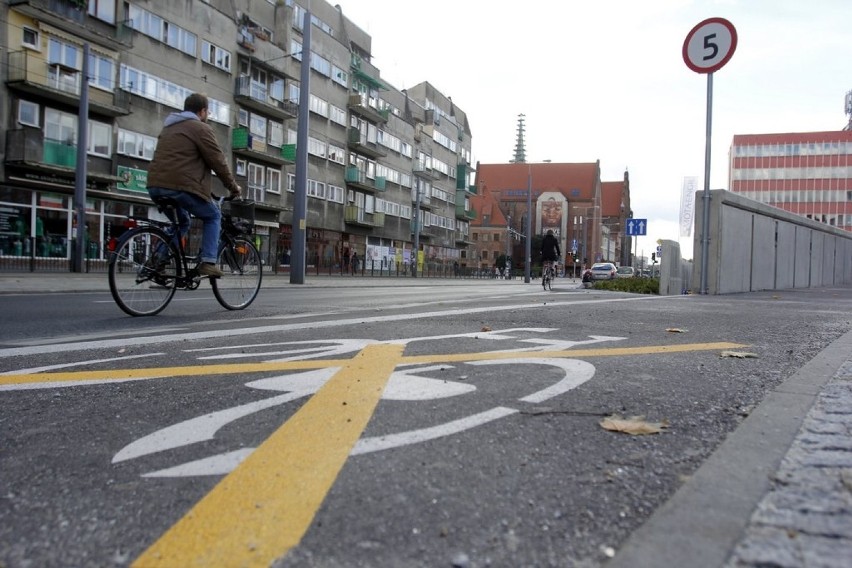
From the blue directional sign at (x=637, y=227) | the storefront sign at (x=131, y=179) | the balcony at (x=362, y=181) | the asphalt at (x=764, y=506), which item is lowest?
the asphalt at (x=764, y=506)

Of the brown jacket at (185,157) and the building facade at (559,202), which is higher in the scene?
the building facade at (559,202)

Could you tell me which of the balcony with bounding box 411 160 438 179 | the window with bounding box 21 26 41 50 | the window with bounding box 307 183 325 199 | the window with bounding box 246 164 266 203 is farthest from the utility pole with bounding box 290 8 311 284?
the balcony with bounding box 411 160 438 179

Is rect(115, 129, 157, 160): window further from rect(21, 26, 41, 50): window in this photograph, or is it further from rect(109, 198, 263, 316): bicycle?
rect(109, 198, 263, 316): bicycle

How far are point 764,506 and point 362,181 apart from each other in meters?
51.1

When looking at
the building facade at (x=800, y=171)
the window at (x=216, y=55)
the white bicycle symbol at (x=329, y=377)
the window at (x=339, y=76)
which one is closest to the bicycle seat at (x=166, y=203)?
the white bicycle symbol at (x=329, y=377)

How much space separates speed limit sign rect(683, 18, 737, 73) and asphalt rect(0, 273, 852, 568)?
480 inches

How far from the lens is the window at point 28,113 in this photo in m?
26.2

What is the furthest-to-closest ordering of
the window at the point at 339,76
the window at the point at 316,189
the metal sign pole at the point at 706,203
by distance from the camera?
the window at the point at 339,76 → the window at the point at 316,189 → the metal sign pole at the point at 706,203

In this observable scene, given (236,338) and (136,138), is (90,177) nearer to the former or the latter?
(136,138)

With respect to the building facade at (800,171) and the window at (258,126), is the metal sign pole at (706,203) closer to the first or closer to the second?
the window at (258,126)

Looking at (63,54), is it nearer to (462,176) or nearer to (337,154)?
(337,154)

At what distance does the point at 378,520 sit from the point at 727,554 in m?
0.80

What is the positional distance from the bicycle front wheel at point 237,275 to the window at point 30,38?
24389mm

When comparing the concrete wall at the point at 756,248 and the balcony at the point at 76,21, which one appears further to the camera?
the balcony at the point at 76,21
